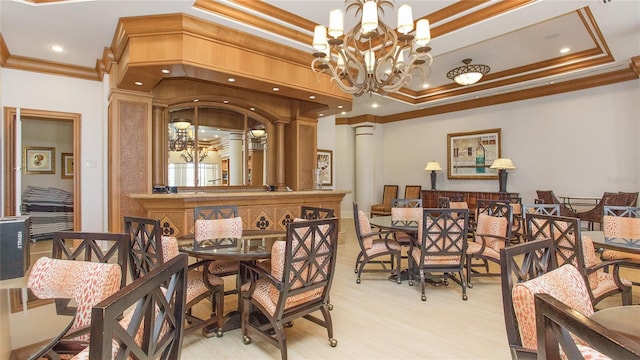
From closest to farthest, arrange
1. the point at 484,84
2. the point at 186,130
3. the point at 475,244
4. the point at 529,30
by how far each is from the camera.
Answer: the point at 475,244
the point at 529,30
the point at 186,130
the point at 484,84

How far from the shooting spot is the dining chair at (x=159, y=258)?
7.18ft

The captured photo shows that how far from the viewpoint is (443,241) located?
133 inches

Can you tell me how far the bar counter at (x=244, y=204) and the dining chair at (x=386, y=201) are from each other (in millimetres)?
2991

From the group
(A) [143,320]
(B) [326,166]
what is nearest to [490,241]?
(A) [143,320]

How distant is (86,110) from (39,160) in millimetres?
3044

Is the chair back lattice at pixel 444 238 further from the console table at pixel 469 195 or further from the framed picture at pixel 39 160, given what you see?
the framed picture at pixel 39 160

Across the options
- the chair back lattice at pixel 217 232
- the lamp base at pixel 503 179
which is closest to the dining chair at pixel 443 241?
the chair back lattice at pixel 217 232

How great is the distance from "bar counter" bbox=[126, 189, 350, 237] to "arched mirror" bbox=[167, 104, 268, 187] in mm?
431

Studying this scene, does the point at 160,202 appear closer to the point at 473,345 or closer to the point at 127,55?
the point at 127,55

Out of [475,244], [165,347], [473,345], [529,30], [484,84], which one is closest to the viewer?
[165,347]

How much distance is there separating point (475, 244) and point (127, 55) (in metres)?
4.78

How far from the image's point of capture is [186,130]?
211 inches

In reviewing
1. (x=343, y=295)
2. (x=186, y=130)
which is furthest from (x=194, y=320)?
(x=186, y=130)

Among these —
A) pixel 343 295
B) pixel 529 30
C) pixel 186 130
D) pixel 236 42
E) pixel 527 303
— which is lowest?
pixel 343 295
